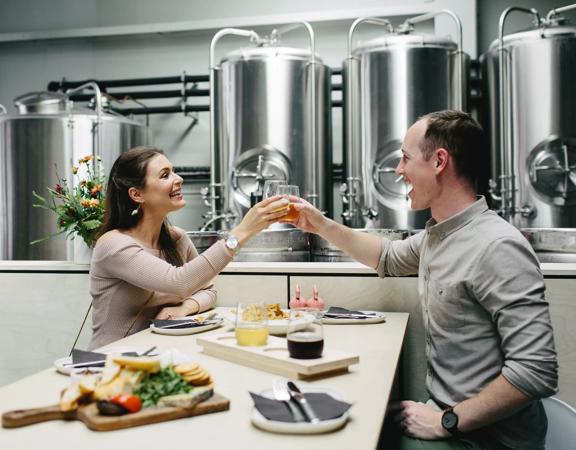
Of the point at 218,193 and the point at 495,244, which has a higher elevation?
the point at 218,193

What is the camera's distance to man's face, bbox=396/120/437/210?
6.32ft

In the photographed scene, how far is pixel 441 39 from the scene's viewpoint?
5.04 m

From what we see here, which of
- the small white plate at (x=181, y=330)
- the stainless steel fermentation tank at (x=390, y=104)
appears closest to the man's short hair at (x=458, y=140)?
the small white plate at (x=181, y=330)

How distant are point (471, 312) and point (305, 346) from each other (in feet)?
1.59

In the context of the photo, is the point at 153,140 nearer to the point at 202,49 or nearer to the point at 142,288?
the point at 202,49

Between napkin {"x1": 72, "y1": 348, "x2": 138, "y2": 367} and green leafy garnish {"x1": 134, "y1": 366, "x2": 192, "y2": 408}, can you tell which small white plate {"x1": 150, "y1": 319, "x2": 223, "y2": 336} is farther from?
green leafy garnish {"x1": 134, "y1": 366, "x2": 192, "y2": 408}

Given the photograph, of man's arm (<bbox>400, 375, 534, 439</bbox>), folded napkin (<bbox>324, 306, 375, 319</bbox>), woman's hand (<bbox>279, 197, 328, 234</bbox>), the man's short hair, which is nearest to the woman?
woman's hand (<bbox>279, 197, 328, 234</bbox>)

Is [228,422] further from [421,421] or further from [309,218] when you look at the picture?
[309,218]

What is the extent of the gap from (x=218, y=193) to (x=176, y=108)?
1.53 metres

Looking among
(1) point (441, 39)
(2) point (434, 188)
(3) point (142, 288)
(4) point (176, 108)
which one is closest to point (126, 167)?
(3) point (142, 288)

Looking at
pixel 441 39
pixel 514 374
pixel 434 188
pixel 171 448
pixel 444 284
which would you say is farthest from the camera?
pixel 441 39

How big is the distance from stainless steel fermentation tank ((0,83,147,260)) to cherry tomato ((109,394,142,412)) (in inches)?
179

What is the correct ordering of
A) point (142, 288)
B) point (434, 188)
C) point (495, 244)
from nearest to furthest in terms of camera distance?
point (495, 244)
point (434, 188)
point (142, 288)

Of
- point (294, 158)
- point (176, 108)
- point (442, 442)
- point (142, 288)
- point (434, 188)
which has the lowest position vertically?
point (442, 442)
